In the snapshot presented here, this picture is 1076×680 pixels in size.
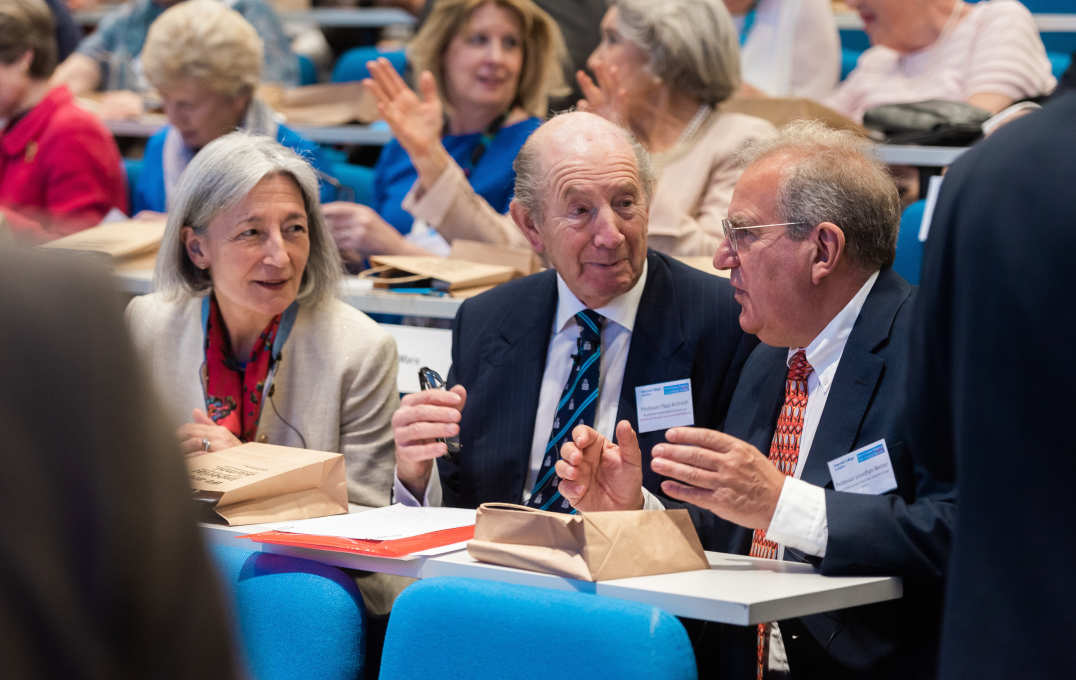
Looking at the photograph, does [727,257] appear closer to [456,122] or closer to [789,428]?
[789,428]

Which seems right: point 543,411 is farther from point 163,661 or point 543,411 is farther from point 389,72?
point 163,661

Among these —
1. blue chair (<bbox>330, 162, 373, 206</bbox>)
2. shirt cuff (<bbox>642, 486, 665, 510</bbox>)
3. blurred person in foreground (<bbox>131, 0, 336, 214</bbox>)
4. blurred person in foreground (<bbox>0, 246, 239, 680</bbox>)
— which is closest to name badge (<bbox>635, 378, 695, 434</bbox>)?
shirt cuff (<bbox>642, 486, 665, 510</bbox>)

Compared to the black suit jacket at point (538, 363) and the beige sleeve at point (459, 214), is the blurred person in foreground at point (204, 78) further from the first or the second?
the black suit jacket at point (538, 363)

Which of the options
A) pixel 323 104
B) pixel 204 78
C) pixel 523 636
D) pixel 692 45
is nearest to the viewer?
pixel 523 636

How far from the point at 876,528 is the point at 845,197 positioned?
27.6 inches

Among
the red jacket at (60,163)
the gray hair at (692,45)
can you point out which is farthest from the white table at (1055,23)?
the red jacket at (60,163)

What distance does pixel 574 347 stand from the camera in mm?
2873

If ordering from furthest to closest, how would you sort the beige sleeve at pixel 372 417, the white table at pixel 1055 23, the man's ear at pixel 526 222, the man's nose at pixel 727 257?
the white table at pixel 1055 23
the man's ear at pixel 526 222
the beige sleeve at pixel 372 417
the man's nose at pixel 727 257

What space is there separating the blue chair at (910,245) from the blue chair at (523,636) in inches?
75.9

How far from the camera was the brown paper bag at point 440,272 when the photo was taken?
3.56m

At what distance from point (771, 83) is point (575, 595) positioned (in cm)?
372

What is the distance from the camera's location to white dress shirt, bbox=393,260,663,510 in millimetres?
2768

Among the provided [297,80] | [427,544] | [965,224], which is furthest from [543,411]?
[297,80]

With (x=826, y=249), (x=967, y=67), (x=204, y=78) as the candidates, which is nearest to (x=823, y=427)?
(x=826, y=249)
